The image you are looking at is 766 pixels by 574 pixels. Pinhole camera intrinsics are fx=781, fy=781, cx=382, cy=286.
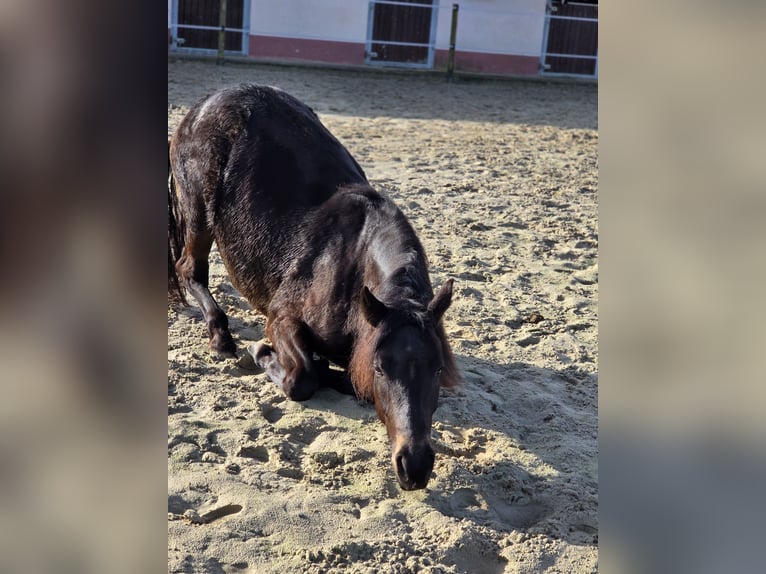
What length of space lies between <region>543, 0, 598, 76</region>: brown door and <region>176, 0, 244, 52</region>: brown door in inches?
288

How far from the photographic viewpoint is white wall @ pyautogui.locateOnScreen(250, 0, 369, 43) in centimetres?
1702

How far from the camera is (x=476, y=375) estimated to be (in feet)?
15.2

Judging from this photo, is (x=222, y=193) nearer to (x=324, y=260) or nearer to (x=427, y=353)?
(x=324, y=260)

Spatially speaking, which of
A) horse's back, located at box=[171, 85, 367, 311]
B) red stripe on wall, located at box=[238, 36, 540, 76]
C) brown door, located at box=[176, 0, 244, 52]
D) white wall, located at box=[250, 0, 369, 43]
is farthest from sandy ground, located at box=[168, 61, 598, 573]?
brown door, located at box=[176, 0, 244, 52]

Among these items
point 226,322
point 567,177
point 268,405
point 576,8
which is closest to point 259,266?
point 226,322

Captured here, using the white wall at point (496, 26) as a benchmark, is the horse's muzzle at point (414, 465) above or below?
below

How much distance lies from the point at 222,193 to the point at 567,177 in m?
5.59

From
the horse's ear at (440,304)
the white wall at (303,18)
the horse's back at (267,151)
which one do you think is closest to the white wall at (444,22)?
Answer: the white wall at (303,18)

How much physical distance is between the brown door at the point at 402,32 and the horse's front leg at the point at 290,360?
14.5 metres

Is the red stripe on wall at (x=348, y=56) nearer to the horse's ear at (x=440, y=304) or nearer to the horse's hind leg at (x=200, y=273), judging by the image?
the horse's hind leg at (x=200, y=273)

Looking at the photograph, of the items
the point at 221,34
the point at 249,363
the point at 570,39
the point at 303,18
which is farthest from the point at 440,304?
the point at 570,39

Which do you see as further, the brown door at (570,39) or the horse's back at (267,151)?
the brown door at (570,39)

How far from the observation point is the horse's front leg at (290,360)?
4.25 meters

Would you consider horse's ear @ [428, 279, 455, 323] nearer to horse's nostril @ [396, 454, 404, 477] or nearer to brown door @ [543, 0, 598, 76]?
horse's nostril @ [396, 454, 404, 477]
